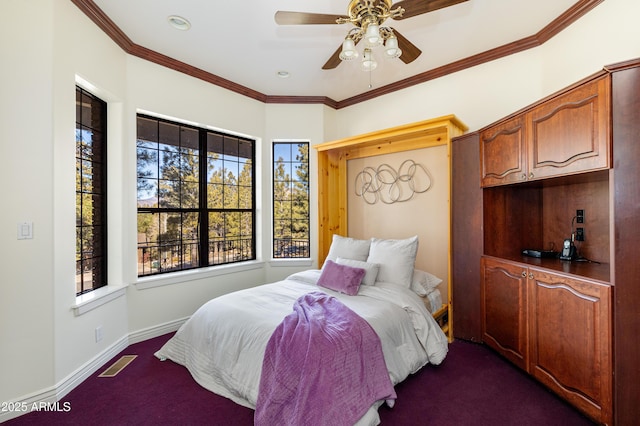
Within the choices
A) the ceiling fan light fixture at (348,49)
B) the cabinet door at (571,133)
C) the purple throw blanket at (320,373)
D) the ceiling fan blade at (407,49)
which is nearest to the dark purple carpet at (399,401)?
the purple throw blanket at (320,373)

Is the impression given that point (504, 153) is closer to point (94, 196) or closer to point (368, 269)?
point (368, 269)

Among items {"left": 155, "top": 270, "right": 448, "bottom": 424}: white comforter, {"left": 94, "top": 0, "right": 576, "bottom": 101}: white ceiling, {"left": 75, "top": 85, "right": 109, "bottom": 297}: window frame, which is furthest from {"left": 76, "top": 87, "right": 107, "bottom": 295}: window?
{"left": 155, "top": 270, "right": 448, "bottom": 424}: white comforter

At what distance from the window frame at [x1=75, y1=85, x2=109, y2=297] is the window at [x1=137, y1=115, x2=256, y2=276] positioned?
33 cm

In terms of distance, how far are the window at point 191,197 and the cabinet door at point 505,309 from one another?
2.94 meters

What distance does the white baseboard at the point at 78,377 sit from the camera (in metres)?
1.92

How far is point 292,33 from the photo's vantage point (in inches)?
111

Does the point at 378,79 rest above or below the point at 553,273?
above

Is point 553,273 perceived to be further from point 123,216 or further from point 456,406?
point 123,216

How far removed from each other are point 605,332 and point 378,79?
3.27m

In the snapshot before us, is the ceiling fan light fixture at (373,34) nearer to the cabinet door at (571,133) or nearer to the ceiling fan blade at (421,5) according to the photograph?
the ceiling fan blade at (421,5)

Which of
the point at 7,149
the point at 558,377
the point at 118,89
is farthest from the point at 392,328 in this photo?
the point at 118,89

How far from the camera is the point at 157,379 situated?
233 centimetres

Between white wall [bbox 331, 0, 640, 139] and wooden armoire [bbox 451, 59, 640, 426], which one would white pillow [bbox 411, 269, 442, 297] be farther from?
white wall [bbox 331, 0, 640, 139]

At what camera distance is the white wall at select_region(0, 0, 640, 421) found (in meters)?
1.92
